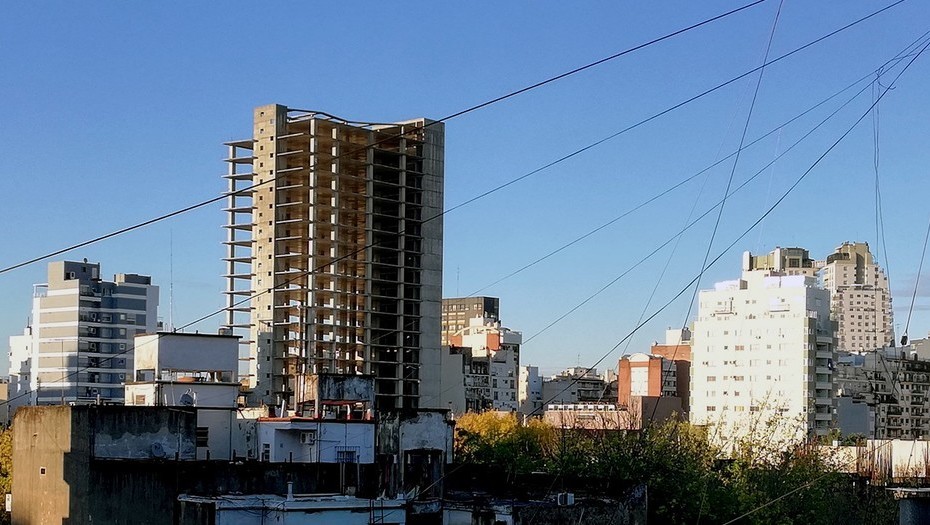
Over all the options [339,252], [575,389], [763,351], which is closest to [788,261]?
[575,389]

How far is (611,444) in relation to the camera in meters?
45.9

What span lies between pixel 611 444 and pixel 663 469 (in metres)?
5.95

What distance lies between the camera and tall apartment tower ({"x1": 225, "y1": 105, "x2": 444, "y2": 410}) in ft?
275

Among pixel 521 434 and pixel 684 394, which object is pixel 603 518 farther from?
pixel 684 394

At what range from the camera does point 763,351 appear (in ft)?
315

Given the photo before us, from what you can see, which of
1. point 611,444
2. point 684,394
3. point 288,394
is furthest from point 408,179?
point 611,444

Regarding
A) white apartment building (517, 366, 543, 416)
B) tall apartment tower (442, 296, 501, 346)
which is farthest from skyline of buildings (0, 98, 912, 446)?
tall apartment tower (442, 296, 501, 346)

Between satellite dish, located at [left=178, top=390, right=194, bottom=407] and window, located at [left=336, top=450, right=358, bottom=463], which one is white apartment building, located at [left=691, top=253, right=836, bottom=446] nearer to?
window, located at [left=336, top=450, right=358, bottom=463]

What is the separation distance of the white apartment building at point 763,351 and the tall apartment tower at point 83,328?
48846 millimetres

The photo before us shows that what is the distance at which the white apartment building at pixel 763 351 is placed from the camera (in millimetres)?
93062

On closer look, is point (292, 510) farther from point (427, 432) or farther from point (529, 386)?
point (529, 386)

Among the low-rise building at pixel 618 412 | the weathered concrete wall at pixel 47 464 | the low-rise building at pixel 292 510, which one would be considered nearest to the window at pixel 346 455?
the weathered concrete wall at pixel 47 464

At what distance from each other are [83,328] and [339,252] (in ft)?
125

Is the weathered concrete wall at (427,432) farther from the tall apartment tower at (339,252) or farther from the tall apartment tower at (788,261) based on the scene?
the tall apartment tower at (788,261)
